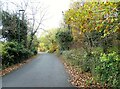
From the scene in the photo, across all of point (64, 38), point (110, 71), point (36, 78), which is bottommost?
point (36, 78)

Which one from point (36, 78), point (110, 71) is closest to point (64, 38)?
point (36, 78)

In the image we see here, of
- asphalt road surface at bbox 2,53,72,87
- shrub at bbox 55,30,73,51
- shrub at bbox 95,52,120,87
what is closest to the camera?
shrub at bbox 95,52,120,87

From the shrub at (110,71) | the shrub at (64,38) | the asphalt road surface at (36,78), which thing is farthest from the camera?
the shrub at (64,38)

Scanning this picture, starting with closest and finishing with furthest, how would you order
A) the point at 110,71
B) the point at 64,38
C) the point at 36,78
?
the point at 110,71, the point at 36,78, the point at 64,38

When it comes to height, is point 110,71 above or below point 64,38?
below

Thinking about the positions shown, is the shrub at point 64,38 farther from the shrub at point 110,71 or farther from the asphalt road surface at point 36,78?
the shrub at point 110,71

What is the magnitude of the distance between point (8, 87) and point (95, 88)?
4114 mm

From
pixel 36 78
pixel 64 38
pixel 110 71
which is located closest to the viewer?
pixel 110 71

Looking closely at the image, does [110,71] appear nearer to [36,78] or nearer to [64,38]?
[36,78]

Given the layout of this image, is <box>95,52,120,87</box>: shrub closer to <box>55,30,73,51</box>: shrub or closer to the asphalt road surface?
the asphalt road surface

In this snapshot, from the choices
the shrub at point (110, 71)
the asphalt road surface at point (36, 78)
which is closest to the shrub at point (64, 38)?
the asphalt road surface at point (36, 78)

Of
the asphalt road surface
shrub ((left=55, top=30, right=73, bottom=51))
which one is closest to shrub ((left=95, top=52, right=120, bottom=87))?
the asphalt road surface

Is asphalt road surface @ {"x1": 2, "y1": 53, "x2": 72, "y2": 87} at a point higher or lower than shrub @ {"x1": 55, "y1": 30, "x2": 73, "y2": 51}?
lower

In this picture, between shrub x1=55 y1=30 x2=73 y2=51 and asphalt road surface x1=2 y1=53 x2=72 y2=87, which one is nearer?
asphalt road surface x1=2 y1=53 x2=72 y2=87
